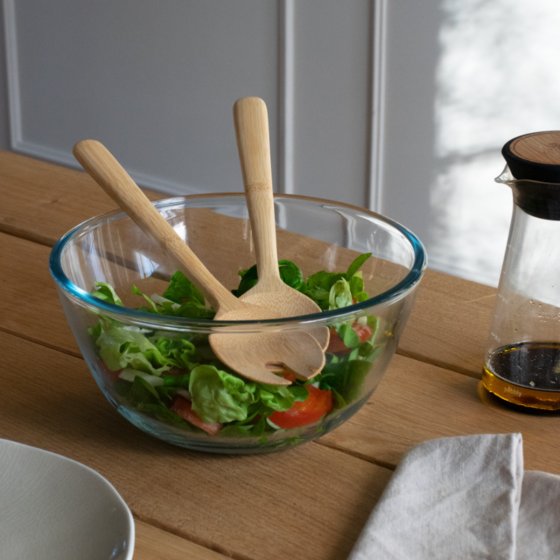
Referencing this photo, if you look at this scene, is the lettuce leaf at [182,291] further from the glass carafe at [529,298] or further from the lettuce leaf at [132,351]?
the glass carafe at [529,298]

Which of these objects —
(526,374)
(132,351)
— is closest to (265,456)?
(132,351)

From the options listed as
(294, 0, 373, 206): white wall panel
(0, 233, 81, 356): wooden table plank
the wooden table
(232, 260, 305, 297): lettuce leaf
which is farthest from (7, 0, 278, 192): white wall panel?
(232, 260, 305, 297): lettuce leaf

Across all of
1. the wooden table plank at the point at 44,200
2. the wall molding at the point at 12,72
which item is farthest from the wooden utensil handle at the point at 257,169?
the wall molding at the point at 12,72

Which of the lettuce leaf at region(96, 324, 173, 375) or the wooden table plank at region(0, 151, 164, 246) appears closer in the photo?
the lettuce leaf at region(96, 324, 173, 375)

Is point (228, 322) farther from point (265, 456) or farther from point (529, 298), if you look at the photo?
point (529, 298)

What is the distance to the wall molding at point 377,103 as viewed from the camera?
2305 millimetres

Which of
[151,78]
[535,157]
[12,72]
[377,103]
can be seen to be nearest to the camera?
[535,157]

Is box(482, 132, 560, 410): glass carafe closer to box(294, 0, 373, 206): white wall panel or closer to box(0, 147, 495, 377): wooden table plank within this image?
box(0, 147, 495, 377): wooden table plank

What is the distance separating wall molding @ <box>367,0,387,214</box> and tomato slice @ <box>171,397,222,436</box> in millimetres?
1972

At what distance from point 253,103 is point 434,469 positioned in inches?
14.0

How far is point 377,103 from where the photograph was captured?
7.96 ft

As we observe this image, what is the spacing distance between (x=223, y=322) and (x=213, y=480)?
16 cm

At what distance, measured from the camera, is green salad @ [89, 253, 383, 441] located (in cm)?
55

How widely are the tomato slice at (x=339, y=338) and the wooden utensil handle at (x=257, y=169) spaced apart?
13cm
